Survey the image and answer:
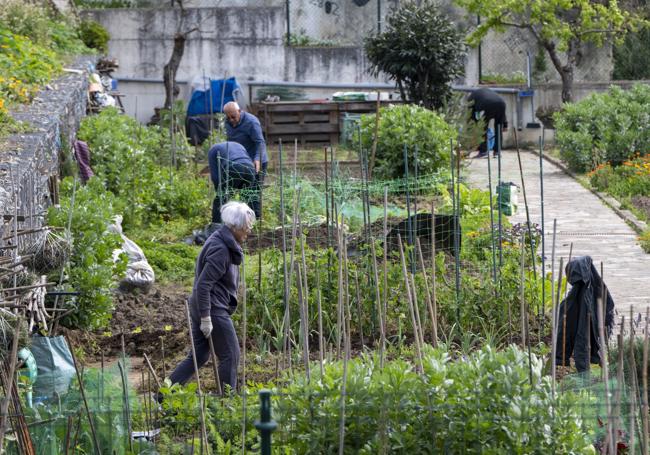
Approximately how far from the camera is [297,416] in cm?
488

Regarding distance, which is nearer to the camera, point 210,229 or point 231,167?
point 210,229

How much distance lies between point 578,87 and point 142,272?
1471 cm

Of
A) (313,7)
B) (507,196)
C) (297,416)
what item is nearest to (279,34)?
(313,7)

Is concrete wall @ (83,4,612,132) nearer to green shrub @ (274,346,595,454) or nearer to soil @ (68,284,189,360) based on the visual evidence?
soil @ (68,284,189,360)

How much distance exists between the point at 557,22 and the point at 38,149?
539 inches

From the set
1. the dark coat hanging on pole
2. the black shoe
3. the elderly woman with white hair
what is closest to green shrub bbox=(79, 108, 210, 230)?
the black shoe

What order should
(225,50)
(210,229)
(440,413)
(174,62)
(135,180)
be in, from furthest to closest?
1. (225,50)
2. (174,62)
3. (135,180)
4. (210,229)
5. (440,413)

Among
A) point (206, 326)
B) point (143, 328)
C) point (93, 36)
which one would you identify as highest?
point (93, 36)

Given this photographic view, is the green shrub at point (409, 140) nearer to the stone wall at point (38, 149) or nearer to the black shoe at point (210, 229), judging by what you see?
the black shoe at point (210, 229)

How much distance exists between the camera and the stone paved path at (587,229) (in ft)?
33.3

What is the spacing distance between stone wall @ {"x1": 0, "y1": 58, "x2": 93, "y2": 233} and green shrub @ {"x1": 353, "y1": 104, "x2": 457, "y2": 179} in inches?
154

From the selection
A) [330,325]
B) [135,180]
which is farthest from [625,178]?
[330,325]

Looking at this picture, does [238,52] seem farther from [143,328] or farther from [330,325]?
[330,325]

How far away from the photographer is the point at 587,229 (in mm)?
12914
